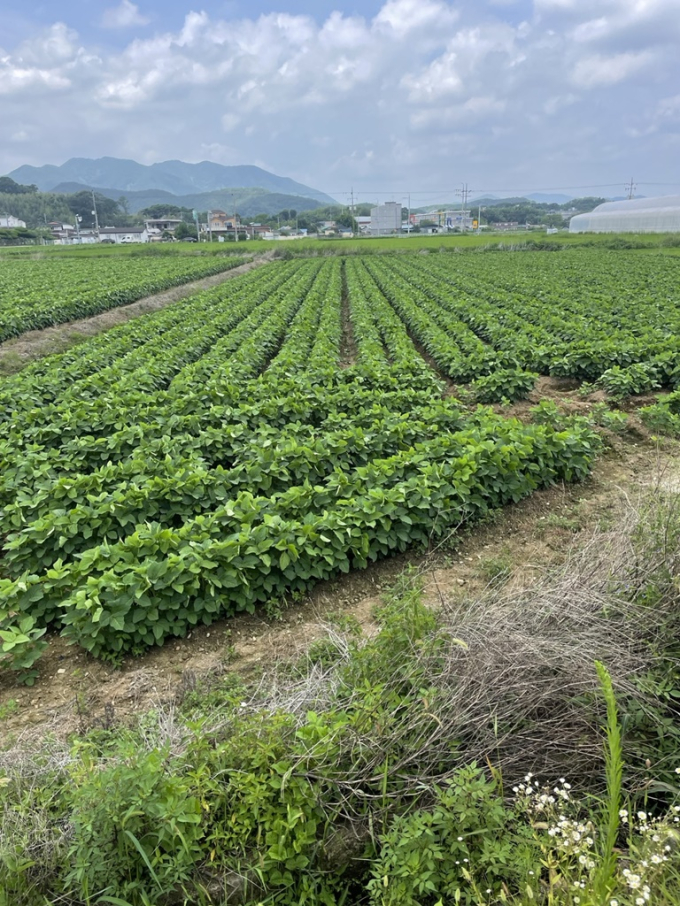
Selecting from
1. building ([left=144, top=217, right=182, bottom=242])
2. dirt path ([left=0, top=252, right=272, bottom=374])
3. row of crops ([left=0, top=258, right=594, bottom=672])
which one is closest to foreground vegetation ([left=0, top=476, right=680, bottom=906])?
row of crops ([left=0, top=258, right=594, bottom=672])

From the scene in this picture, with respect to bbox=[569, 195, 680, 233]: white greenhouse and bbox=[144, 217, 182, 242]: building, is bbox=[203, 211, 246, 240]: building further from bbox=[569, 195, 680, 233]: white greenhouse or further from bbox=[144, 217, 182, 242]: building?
bbox=[569, 195, 680, 233]: white greenhouse

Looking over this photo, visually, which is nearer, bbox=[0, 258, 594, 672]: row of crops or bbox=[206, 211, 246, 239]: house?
bbox=[0, 258, 594, 672]: row of crops

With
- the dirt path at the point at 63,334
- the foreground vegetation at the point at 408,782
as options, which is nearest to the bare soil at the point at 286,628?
the foreground vegetation at the point at 408,782

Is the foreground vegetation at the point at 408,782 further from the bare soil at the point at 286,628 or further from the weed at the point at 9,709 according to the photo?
the weed at the point at 9,709

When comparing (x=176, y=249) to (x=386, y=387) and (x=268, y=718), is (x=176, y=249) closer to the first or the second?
(x=386, y=387)

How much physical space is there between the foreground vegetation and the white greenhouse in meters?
75.7

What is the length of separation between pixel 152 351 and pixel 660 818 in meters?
13.0

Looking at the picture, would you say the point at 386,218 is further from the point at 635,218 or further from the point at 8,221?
the point at 8,221

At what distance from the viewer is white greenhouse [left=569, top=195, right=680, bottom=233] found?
210 ft

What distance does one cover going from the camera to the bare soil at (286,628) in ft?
12.8

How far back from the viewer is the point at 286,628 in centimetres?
472

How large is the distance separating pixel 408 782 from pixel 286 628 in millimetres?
2129

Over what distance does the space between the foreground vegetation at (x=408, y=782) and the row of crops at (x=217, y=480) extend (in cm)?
130

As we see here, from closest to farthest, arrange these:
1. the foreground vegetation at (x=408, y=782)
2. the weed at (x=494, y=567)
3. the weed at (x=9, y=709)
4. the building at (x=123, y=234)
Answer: the foreground vegetation at (x=408, y=782)
the weed at (x=9, y=709)
the weed at (x=494, y=567)
the building at (x=123, y=234)
